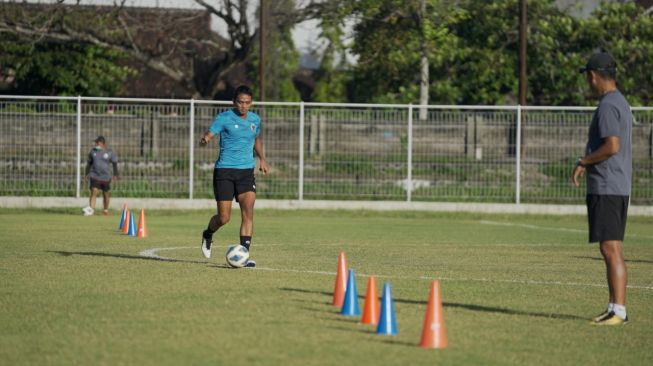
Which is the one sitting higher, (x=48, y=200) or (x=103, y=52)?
(x=103, y=52)

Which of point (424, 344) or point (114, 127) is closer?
point (424, 344)

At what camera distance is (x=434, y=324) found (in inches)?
345

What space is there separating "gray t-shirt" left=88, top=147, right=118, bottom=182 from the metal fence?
81.7 inches

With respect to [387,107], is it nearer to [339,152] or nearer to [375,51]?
[339,152]

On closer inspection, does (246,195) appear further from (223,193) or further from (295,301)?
(295,301)

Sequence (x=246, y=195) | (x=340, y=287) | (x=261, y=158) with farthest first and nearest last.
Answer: (x=261, y=158) < (x=246, y=195) < (x=340, y=287)

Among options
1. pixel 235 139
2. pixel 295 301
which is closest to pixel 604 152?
pixel 295 301

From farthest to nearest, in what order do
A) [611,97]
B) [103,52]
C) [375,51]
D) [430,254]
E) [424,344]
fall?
[103,52] < [375,51] < [430,254] < [611,97] < [424,344]

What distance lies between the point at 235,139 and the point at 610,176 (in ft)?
18.6

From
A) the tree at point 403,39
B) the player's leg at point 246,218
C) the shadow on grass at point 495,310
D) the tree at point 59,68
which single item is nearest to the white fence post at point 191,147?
the player's leg at point 246,218

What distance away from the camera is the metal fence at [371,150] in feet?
104

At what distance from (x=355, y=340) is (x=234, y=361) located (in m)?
1.23

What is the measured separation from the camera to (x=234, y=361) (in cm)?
826

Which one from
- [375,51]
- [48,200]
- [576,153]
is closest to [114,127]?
[48,200]
